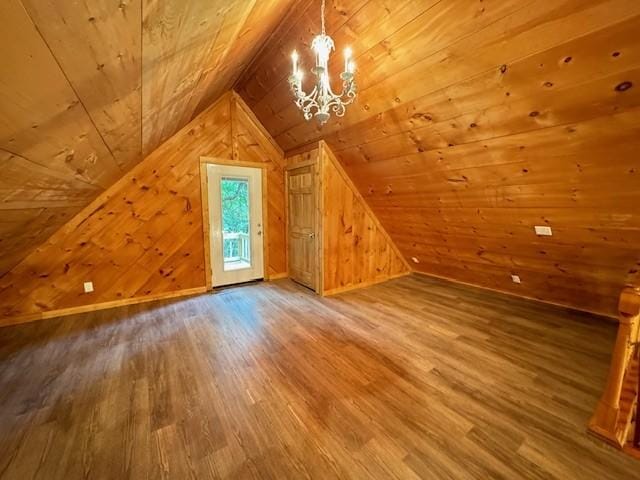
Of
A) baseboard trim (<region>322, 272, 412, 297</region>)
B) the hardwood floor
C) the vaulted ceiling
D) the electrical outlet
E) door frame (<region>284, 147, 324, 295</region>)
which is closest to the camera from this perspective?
the vaulted ceiling

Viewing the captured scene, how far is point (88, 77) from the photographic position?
0.98 metres

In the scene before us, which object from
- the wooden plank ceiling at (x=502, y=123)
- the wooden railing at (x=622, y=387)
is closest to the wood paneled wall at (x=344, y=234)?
→ the wooden plank ceiling at (x=502, y=123)

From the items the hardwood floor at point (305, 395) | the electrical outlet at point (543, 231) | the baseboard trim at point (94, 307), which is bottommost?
the hardwood floor at point (305, 395)

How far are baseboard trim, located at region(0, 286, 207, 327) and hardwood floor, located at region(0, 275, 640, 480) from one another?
0.14m

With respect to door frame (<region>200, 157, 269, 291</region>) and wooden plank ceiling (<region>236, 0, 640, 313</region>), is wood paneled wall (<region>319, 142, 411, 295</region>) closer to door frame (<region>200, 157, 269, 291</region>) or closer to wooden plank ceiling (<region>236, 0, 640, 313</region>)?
wooden plank ceiling (<region>236, 0, 640, 313</region>)

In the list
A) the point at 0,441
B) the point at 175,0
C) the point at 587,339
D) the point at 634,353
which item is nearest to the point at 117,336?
the point at 0,441

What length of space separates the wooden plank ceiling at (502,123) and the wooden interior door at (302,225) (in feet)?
2.31

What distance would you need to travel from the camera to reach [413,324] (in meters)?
2.96

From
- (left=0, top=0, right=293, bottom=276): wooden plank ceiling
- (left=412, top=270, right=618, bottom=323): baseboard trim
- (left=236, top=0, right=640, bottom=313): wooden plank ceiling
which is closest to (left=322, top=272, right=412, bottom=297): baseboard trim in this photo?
(left=412, top=270, right=618, bottom=323): baseboard trim

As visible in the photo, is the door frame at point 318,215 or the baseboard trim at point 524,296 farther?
the door frame at point 318,215

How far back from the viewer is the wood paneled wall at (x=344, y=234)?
3.77 metres

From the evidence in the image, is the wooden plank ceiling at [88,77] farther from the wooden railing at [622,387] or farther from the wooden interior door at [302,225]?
the wooden railing at [622,387]

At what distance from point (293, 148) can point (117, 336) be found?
334cm

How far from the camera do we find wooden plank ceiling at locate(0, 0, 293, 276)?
2.28 ft
